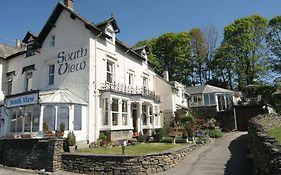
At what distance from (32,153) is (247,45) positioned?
41.3m

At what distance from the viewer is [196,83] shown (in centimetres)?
5362

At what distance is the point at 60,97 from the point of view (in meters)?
18.5

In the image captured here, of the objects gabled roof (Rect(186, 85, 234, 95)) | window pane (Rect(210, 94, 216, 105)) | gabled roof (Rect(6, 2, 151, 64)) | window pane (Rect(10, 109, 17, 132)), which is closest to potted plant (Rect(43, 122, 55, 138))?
window pane (Rect(10, 109, 17, 132))

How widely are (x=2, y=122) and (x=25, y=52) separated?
769cm

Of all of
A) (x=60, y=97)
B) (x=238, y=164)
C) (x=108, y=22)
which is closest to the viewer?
(x=238, y=164)

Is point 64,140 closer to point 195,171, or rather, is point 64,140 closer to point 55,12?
point 195,171

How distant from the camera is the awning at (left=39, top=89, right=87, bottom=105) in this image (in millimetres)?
17891

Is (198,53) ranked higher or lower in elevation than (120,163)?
higher

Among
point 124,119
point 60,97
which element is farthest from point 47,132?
point 124,119

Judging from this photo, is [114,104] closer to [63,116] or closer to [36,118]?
[63,116]

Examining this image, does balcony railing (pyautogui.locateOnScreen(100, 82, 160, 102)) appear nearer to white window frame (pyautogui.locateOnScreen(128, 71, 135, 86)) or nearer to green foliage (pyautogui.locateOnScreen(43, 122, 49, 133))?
white window frame (pyautogui.locateOnScreen(128, 71, 135, 86))

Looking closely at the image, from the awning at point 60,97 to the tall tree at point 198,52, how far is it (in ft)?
121

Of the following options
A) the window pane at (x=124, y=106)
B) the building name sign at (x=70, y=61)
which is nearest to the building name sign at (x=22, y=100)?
the building name sign at (x=70, y=61)

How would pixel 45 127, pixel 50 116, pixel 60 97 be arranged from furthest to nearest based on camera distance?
1. pixel 60 97
2. pixel 50 116
3. pixel 45 127
